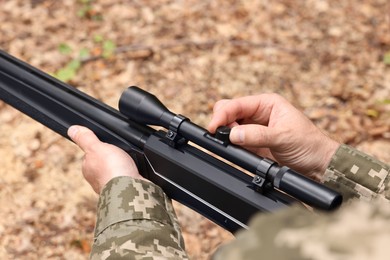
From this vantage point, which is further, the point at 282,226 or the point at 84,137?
the point at 84,137

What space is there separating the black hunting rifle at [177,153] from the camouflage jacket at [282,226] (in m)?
0.15

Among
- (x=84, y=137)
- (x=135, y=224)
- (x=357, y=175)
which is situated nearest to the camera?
(x=135, y=224)

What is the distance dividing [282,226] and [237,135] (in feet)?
4.76

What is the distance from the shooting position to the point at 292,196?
6.42 ft

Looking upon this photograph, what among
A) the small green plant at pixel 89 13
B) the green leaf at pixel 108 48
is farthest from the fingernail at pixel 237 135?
the small green plant at pixel 89 13

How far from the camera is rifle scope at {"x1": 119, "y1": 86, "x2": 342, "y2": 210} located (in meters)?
1.82

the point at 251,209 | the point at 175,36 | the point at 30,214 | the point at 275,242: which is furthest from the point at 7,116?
the point at 275,242

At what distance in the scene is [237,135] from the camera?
7.36 feet

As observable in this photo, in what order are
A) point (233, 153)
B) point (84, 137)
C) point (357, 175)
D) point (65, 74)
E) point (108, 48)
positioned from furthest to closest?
1. point (108, 48)
2. point (65, 74)
3. point (84, 137)
4. point (357, 175)
5. point (233, 153)

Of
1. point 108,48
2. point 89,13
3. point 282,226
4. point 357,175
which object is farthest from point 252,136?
point 89,13

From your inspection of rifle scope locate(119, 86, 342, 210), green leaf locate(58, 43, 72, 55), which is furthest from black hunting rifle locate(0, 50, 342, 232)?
green leaf locate(58, 43, 72, 55)

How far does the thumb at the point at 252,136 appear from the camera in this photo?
2.24 metres

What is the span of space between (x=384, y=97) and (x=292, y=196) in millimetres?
2862

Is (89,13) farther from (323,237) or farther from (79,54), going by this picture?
(323,237)
